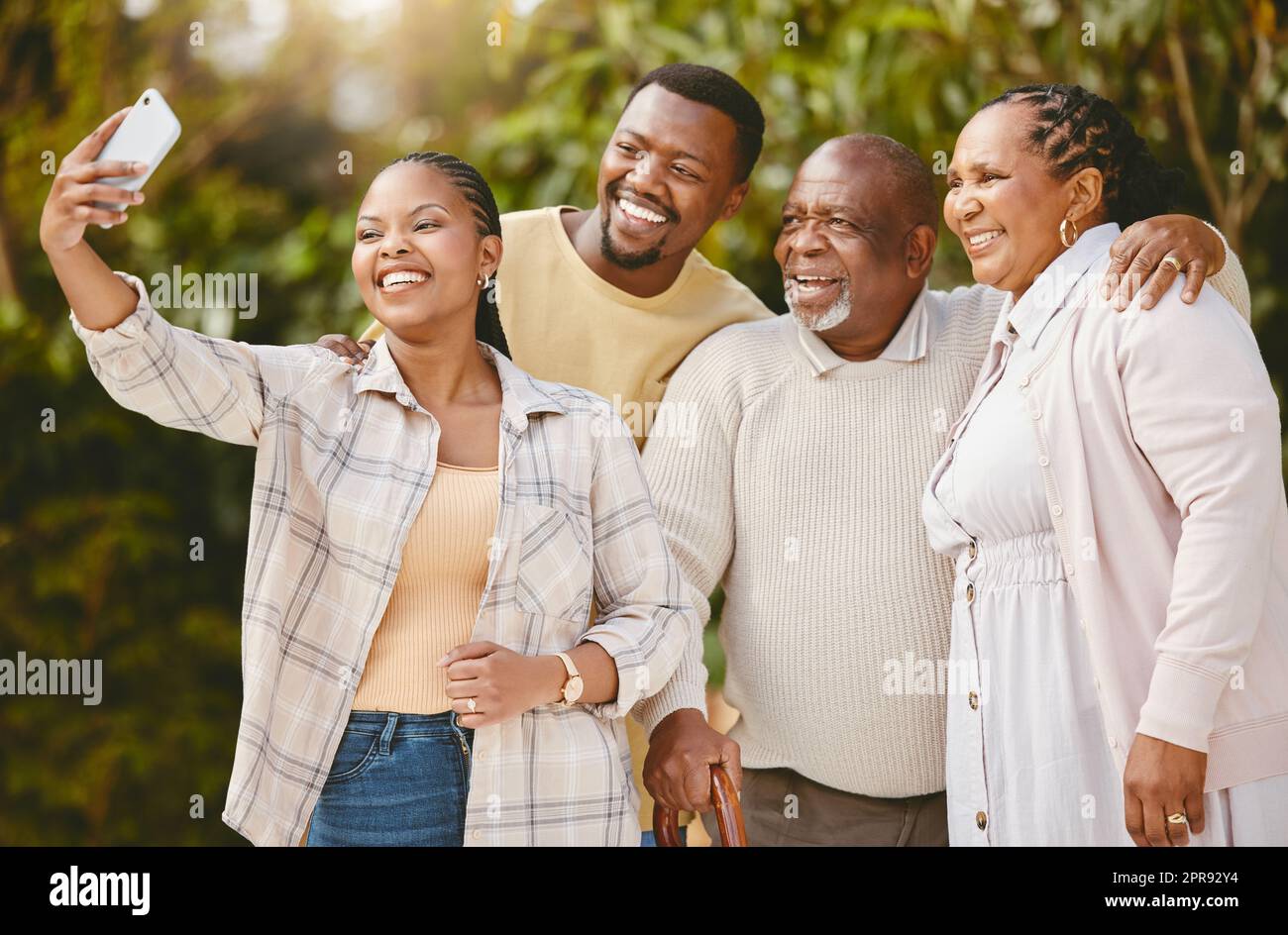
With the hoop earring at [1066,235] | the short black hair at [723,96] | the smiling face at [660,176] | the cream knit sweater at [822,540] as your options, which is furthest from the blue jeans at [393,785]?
the short black hair at [723,96]

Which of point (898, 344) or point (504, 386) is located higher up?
point (898, 344)

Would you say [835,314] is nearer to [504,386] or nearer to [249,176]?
[504,386]

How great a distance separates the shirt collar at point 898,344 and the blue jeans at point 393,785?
42.1 inches

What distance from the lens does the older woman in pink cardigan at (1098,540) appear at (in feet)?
6.81

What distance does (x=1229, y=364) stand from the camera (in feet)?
6.93

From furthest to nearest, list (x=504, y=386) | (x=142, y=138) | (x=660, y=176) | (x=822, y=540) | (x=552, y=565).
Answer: (x=660, y=176) → (x=822, y=540) → (x=504, y=386) → (x=552, y=565) → (x=142, y=138)

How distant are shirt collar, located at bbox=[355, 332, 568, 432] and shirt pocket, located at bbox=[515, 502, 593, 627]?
155mm

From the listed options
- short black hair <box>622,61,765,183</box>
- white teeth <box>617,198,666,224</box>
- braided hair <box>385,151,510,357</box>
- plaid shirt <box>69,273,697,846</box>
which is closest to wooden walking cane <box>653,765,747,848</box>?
plaid shirt <box>69,273,697,846</box>

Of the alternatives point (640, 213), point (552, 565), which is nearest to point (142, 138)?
point (552, 565)

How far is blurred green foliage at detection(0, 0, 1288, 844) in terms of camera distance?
4.14m

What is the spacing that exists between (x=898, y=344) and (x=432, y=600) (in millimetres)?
1128

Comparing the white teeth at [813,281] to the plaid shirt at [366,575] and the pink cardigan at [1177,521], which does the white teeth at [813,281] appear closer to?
the pink cardigan at [1177,521]

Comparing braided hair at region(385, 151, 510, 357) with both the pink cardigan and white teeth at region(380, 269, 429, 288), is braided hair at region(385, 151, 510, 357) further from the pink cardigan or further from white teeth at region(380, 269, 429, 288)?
the pink cardigan

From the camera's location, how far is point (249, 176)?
5.83 metres
